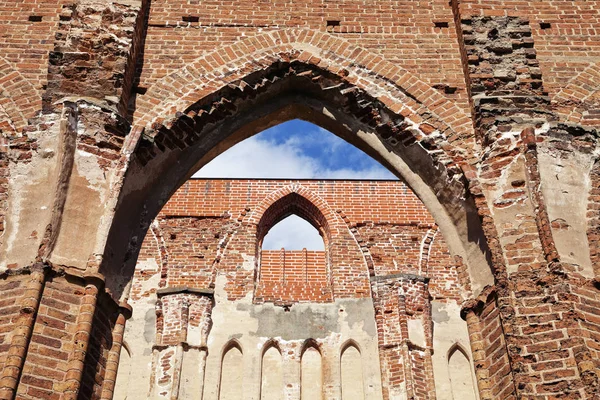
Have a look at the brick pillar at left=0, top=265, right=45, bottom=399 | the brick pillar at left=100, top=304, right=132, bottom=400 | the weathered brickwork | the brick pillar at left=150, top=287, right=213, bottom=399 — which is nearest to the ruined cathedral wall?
the brick pillar at left=150, top=287, right=213, bottom=399

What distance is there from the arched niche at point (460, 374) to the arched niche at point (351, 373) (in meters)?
1.60

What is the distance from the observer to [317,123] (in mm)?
7105

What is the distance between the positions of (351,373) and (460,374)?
6.36 feet

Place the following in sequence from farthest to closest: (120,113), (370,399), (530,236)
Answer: (370,399) → (120,113) → (530,236)

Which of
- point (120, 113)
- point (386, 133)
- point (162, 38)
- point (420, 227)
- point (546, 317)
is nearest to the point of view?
point (546, 317)

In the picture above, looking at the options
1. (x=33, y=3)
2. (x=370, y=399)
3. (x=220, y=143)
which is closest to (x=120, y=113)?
(x=220, y=143)

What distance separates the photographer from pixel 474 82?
20.6 feet

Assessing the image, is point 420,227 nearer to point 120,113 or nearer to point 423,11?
point 423,11

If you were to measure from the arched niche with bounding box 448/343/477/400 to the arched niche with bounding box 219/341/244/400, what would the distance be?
12.0 feet

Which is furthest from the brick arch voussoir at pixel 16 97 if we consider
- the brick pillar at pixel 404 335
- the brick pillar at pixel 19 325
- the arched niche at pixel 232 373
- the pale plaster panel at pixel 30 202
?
the brick pillar at pixel 404 335

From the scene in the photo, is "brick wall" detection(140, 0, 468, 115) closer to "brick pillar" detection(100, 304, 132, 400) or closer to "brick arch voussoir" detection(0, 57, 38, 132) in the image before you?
"brick arch voussoir" detection(0, 57, 38, 132)

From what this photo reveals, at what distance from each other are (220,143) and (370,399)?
6.36 m

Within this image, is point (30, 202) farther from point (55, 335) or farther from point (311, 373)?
point (311, 373)

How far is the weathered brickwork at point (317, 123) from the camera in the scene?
4.76 m
